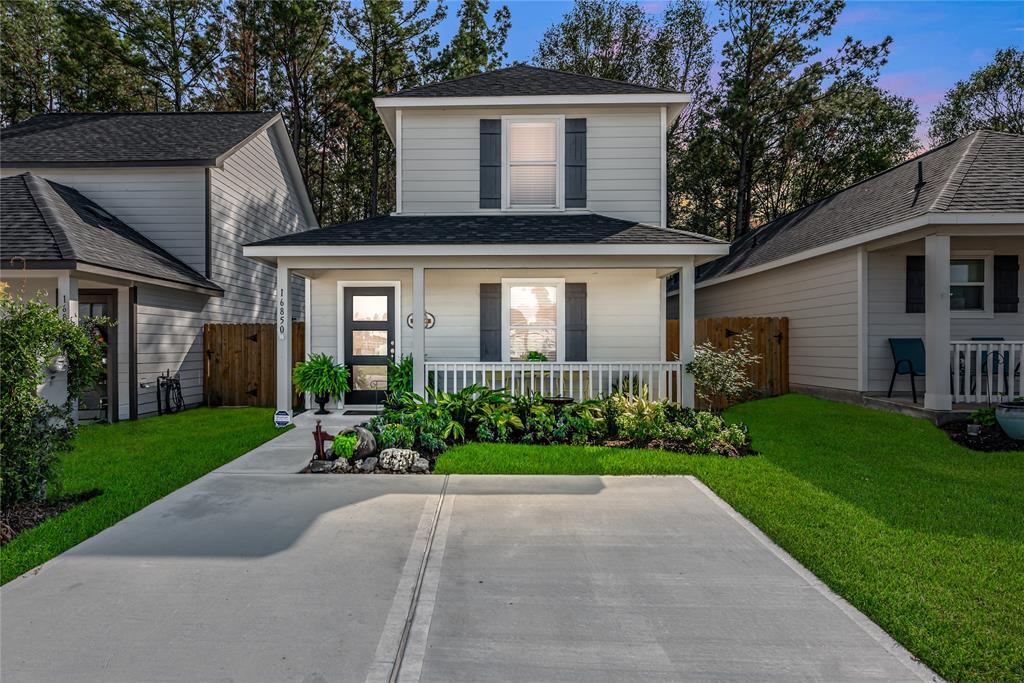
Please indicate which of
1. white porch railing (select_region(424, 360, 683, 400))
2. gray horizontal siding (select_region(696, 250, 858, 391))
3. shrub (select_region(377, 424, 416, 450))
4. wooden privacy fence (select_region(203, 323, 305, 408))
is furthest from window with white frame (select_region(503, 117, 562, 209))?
wooden privacy fence (select_region(203, 323, 305, 408))

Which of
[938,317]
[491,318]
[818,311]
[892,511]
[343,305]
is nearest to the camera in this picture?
[892,511]

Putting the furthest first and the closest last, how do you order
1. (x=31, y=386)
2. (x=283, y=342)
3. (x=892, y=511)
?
(x=283, y=342) < (x=892, y=511) < (x=31, y=386)

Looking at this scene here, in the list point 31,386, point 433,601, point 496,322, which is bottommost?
point 433,601

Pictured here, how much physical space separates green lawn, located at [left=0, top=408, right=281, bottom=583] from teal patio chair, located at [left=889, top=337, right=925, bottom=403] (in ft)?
33.8

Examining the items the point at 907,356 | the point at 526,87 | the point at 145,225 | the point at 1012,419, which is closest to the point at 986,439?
the point at 1012,419

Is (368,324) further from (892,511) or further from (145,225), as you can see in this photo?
(892,511)

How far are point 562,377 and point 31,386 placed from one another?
19.8ft

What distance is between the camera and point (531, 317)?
9.09 m

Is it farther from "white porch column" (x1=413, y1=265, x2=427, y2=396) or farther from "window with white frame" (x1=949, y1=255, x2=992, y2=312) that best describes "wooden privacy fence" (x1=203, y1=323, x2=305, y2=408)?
"window with white frame" (x1=949, y1=255, x2=992, y2=312)

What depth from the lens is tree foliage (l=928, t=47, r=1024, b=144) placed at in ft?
73.7

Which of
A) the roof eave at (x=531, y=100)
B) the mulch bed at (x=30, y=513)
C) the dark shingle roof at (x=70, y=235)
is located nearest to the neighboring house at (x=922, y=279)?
the roof eave at (x=531, y=100)

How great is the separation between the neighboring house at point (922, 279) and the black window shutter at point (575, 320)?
15.6 feet

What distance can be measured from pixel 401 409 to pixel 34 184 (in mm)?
8866

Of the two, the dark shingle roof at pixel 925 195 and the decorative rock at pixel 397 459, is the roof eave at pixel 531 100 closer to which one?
the dark shingle roof at pixel 925 195
